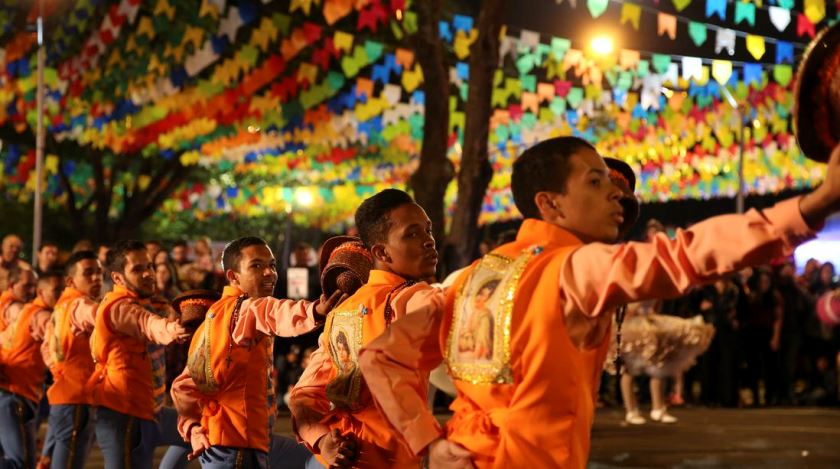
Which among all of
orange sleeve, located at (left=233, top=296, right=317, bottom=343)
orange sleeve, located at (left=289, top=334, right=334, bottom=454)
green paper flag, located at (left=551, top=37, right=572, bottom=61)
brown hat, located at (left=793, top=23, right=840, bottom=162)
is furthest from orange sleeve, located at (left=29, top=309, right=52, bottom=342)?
green paper flag, located at (left=551, top=37, right=572, bottom=61)

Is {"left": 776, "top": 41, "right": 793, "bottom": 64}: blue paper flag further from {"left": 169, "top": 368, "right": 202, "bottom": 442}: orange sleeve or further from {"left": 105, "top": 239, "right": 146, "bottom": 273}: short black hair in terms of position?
{"left": 169, "top": 368, "right": 202, "bottom": 442}: orange sleeve

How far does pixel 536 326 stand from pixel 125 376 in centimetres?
458

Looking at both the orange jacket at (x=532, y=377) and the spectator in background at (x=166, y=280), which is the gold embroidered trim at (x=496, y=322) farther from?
the spectator in background at (x=166, y=280)

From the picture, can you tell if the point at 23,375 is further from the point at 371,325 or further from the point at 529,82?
the point at 529,82

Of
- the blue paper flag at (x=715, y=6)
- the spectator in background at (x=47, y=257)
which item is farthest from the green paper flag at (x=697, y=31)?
the spectator in background at (x=47, y=257)

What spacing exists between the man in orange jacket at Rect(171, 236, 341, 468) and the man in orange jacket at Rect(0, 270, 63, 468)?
379 cm

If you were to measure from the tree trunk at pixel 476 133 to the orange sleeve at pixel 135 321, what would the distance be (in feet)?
25.9

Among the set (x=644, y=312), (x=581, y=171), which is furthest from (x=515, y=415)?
(x=644, y=312)

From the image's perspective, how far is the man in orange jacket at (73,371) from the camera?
26.9ft

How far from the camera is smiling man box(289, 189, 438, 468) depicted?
4.90 meters

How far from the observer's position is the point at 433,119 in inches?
596

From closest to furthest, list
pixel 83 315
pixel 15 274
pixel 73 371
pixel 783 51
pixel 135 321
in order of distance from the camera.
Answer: pixel 135 321 < pixel 83 315 < pixel 73 371 < pixel 15 274 < pixel 783 51

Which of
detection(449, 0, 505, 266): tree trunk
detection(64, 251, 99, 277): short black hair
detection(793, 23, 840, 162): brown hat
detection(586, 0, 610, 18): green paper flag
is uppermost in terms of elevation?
detection(586, 0, 610, 18): green paper flag

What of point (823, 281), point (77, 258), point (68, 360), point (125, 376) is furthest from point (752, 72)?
point (125, 376)
